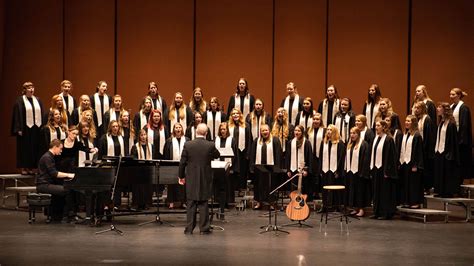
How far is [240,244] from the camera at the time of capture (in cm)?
891

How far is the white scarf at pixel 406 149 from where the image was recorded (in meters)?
11.4

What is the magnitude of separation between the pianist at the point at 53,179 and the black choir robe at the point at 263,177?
2.95 metres

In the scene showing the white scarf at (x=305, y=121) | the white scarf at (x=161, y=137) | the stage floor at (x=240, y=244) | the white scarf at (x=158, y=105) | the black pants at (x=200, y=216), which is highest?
the white scarf at (x=158, y=105)

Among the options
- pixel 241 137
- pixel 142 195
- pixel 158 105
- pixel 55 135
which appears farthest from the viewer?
pixel 158 105

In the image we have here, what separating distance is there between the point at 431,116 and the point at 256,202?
3.04 metres

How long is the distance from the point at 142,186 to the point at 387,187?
357cm

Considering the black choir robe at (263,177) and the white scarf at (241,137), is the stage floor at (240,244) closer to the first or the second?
the black choir robe at (263,177)

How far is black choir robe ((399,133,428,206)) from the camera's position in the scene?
1139cm

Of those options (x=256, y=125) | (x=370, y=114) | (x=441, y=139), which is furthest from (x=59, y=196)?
(x=441, y=139)

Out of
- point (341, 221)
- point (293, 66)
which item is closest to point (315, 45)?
point (293, 66)

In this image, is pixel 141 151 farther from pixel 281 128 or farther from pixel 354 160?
pixel 354 160

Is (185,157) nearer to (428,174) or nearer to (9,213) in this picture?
(9,213)

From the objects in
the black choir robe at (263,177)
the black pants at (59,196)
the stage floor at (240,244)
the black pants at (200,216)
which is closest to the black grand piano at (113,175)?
the black pants at (59,196)

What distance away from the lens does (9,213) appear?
448 inches
